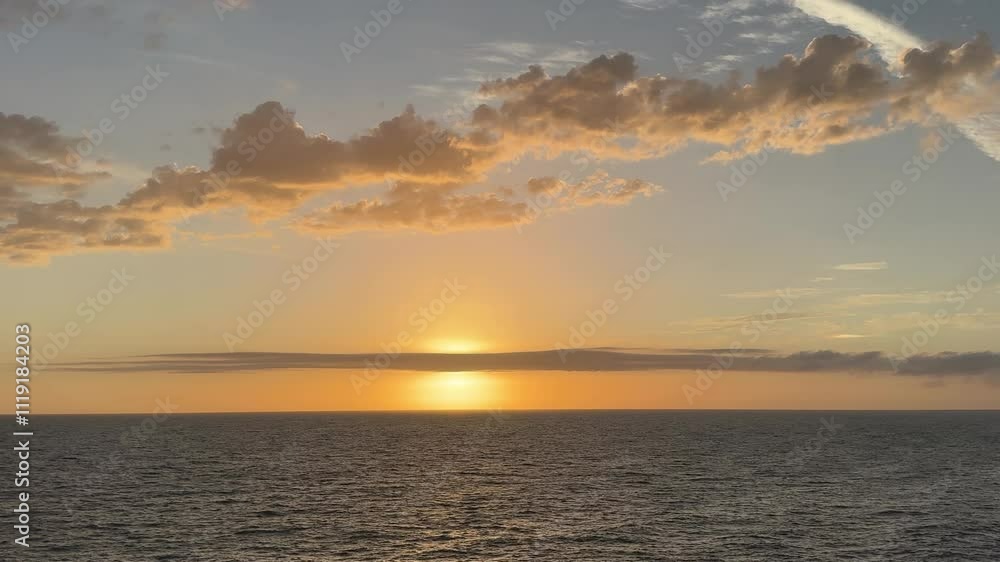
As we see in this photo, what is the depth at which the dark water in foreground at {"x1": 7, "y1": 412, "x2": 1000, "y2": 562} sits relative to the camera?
2591 inches

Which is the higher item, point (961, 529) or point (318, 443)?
point (318, 443)

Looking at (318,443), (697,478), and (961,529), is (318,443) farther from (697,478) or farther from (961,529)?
(961,529)

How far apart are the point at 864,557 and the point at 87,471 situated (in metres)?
110

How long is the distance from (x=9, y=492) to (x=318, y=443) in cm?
10396

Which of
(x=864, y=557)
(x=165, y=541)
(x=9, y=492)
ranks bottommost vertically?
(x=864, y=557)

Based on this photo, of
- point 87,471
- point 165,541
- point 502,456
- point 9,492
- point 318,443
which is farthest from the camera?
point 318,443

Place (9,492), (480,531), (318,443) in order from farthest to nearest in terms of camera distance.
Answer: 1. (318,443)
2. (9,492)
3. (480,531)

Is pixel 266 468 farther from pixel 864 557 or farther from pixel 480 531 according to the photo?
pixel 864 557

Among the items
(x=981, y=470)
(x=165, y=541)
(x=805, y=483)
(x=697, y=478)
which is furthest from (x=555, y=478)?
(x=981, y=470)

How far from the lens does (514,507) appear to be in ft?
286

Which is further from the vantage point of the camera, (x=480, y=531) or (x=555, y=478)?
(x=555, y=478)

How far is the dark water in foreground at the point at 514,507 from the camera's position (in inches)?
2591

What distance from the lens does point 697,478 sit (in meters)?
→ 112

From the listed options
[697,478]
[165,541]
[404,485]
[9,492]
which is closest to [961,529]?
[697,478]
